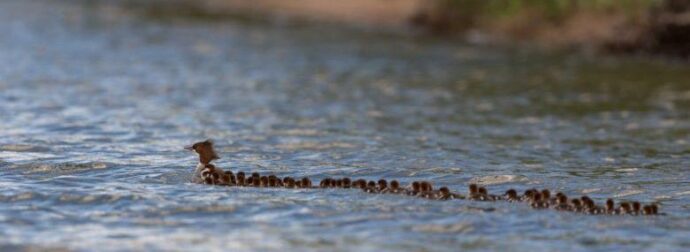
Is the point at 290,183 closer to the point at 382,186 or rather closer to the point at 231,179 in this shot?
the point at 231,179

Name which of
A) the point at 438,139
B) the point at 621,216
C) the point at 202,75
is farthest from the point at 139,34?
the point at 621,216

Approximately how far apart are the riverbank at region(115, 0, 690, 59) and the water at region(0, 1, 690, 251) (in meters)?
1.47

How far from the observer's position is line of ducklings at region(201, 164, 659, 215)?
12508 millimetres

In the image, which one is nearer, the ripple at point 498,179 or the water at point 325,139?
the water at point 325,139

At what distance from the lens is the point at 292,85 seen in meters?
26.4

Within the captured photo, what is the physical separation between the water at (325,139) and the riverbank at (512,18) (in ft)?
4.82

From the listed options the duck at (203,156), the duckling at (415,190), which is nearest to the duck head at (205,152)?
the duck at (203,156)

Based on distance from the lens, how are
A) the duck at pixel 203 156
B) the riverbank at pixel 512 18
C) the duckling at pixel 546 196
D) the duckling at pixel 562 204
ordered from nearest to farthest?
the duckling at pixel 562 204 → the duckling at pixel 546 196 → the duck at pixel 203 156 → the riverbank at pixel 512 18

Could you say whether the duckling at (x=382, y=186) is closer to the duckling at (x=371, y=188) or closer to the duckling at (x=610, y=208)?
the duckling at (x=371, y=188)

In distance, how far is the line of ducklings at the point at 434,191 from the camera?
1251 centimetres

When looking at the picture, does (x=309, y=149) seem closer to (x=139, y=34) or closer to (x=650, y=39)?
(x=650, y=39)

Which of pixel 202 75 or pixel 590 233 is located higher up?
pixel 202 75

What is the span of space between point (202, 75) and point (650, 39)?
10.6 metres

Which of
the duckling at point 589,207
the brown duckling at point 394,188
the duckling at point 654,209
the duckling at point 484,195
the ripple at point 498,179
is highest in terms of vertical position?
the brown duckling at point 394,188
